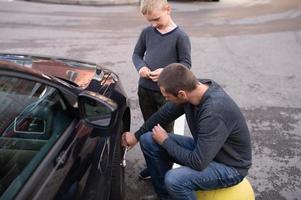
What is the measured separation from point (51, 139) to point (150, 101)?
1580 millimetres

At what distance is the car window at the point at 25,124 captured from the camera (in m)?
2.05

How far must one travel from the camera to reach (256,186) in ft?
13.0

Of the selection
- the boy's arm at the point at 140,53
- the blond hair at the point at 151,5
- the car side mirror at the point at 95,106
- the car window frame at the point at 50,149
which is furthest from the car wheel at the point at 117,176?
the blond hair at the point at 151,5

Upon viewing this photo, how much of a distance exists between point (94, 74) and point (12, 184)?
1.59 meters

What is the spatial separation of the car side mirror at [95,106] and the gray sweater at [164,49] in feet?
3.76

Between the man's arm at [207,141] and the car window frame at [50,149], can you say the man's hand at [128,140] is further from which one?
the car window frame at [50,149]

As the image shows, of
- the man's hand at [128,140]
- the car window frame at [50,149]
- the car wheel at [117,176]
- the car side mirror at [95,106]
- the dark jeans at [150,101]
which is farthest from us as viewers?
the dark jeans at [150,101]

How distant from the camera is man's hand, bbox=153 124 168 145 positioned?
10.3 ft

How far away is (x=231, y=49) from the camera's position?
28.3ft

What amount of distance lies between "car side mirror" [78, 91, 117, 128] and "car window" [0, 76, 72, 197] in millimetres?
105

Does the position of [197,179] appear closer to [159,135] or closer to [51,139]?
A: [159,135]

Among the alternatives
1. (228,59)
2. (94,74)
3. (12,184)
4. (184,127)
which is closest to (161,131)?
(94,74)

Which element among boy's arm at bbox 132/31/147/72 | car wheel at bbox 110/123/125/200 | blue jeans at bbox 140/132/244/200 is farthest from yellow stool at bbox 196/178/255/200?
boy's arm at bbox 132/31/147/72

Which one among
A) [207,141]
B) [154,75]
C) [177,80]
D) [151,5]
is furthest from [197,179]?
[151,5]
